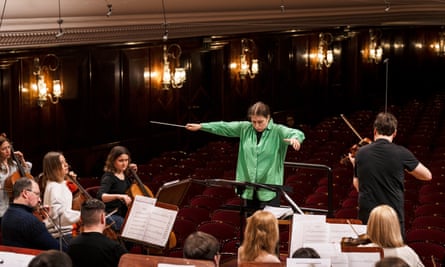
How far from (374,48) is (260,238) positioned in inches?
813

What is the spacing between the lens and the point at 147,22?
12844mm

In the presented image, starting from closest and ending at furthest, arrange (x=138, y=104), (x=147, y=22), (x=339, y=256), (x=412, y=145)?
(x=339, y=256) < (x=147, y=22) < (x=412, y=145) < (x=138, y=104)

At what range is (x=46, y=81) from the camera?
560 inches

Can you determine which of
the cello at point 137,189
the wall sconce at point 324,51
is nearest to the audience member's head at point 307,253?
the cello at point 137,189

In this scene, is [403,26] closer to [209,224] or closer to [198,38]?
[198,38]

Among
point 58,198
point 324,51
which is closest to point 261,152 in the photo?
point 58,198

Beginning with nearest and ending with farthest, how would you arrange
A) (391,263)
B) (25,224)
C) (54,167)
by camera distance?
(391,263) → (25,224) → (54,167)

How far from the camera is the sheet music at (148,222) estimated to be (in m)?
6.70

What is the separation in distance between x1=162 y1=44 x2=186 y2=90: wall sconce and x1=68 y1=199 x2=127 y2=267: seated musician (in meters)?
11.1

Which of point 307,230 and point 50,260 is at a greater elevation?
point 50,260

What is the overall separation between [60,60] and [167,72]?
9.76ft

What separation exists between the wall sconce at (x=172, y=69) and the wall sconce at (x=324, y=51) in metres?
6.58

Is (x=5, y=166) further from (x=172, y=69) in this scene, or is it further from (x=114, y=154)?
(x=172, y=69)

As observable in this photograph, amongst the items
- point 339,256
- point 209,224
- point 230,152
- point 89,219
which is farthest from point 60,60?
point 339,256
